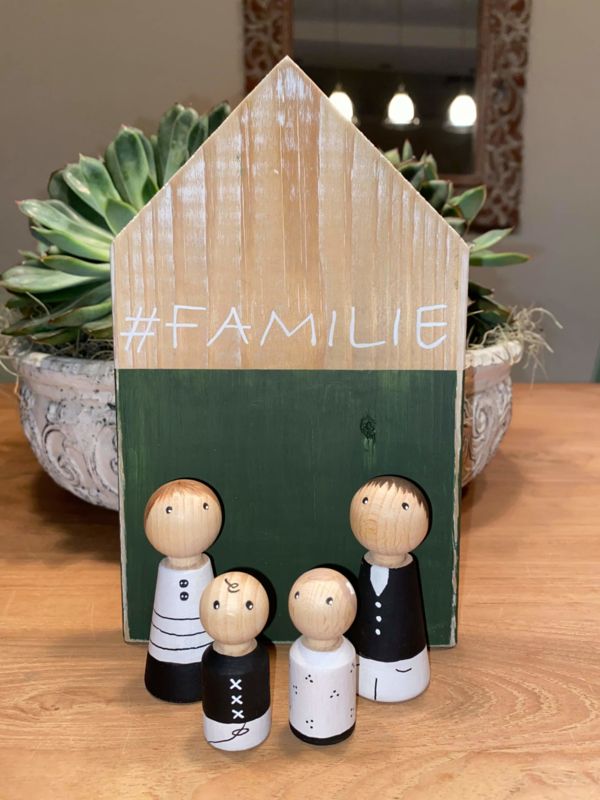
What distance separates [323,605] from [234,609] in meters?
0.04

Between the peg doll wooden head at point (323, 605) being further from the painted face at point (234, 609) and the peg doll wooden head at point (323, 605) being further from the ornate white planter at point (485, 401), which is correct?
the ornate white planter at point (485, 401)

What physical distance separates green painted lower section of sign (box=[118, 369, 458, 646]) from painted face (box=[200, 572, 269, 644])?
0.11 metres

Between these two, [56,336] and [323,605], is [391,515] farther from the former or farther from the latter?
[56,336]

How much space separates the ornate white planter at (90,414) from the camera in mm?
622

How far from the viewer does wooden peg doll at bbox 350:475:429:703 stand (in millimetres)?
424

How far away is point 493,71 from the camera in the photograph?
7.61ft

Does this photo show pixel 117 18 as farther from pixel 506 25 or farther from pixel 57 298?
pixel 57 298

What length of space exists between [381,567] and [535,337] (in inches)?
17.1

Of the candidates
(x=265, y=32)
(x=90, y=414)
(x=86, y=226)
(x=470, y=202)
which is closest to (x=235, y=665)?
(x=90, y=414)

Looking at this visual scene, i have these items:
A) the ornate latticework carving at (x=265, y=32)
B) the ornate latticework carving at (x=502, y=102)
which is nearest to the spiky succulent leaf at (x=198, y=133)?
the ornate latticework carving at (x=265, y=32)

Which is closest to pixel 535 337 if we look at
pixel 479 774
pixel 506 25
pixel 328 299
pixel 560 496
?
pixel 560 496

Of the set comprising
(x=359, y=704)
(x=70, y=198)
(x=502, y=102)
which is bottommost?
(x=359, y=704)

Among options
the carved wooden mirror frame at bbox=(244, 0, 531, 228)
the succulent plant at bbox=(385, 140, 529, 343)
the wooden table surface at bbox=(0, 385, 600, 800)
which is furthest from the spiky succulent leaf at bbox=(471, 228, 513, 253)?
the carved wooden mirror frame at bbox=(244, 0, 531, 228)

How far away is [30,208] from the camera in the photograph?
2.11 ft
